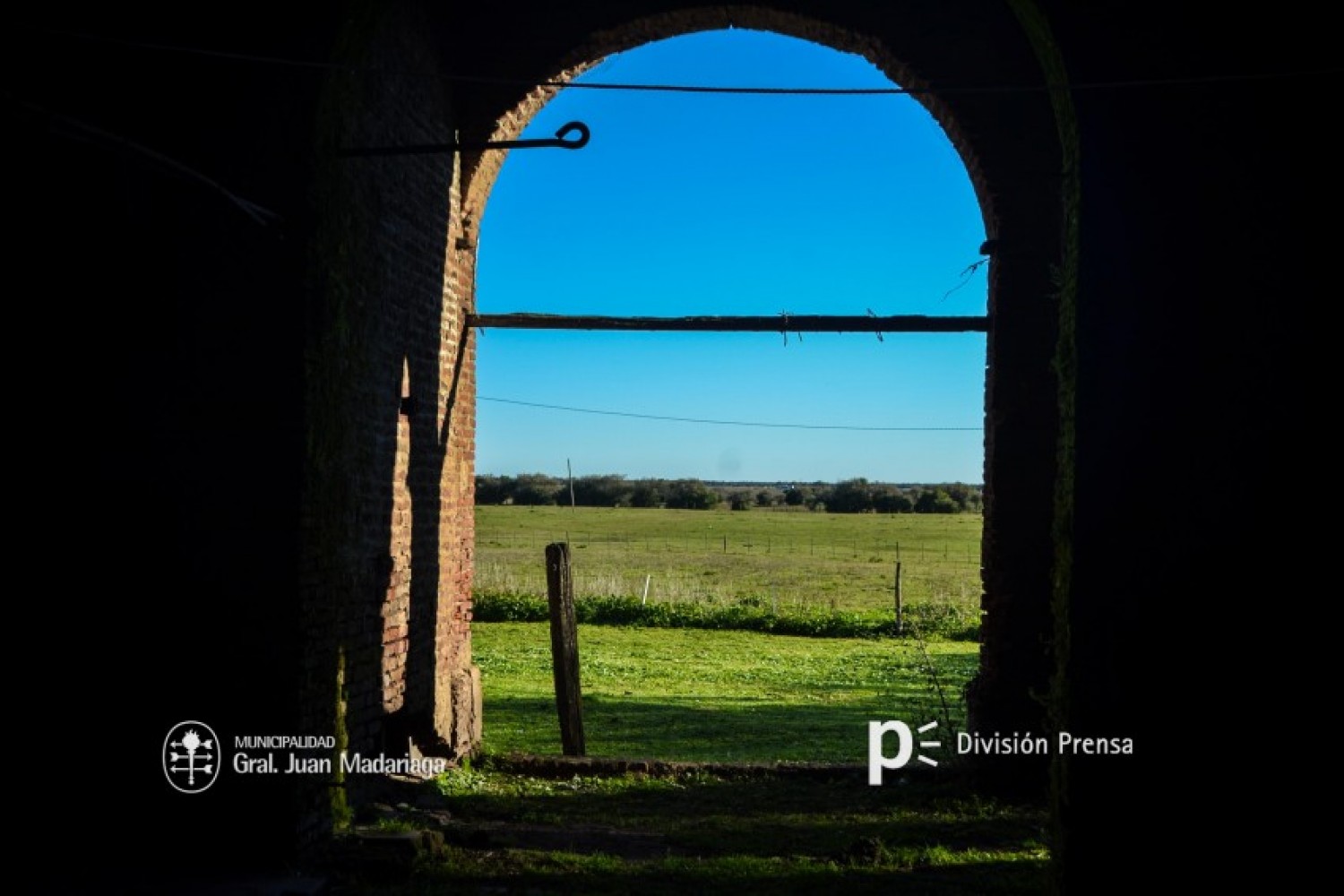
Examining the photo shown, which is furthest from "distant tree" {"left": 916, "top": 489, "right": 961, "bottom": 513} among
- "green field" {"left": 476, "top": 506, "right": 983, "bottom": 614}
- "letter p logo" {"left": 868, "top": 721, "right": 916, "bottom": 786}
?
"letter p logo" {"left": 868, "top": 721, "right": 916, "bottom": 786}

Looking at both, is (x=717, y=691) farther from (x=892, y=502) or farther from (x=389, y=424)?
(x=892, y=502)

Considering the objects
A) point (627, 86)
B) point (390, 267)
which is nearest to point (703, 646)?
point (390, 267)

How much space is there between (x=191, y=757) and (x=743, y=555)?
126 ft

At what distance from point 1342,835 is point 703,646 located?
1471cm

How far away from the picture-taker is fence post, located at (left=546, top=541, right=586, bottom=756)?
8.57 metres

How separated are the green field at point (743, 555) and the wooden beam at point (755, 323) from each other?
46.4ft

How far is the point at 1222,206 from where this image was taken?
425 cm

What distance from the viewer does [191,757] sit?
4.82 meters

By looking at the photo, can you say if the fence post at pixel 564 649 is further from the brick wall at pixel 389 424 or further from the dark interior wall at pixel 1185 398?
the dark interior wall at pixel 1185 398

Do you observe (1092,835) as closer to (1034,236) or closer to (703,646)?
(1034,236)

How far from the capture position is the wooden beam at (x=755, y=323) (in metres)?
7.65

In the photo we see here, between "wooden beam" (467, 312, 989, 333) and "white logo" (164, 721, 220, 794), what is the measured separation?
3.93 meters

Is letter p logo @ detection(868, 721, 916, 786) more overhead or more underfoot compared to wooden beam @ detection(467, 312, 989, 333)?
more underfoot

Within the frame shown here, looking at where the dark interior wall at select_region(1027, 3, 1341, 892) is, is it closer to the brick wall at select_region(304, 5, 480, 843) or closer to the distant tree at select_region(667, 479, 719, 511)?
the brick wall at select_region(304, 5, 480, 843)
